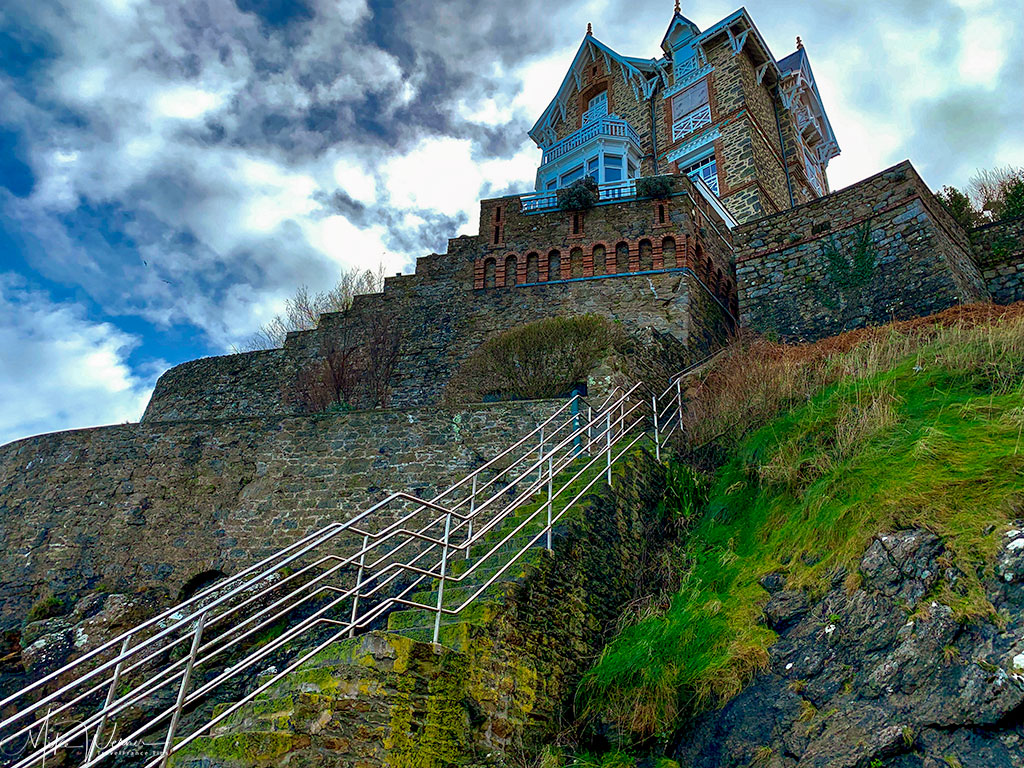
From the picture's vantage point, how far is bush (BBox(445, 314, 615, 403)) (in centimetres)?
1059

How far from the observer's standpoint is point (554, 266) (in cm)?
1523

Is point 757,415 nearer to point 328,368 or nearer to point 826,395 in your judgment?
point 826,395

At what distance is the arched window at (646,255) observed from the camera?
1453cm

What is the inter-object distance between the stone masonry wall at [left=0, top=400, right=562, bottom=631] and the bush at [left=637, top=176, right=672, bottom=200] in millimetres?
Result: 8066

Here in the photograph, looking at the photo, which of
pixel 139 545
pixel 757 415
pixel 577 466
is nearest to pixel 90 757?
pixel 577 466

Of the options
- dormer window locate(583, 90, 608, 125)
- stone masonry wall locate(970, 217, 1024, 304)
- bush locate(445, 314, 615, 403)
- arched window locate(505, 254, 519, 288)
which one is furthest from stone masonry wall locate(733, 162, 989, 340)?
dormer window locate(583, 90, 608, 125)

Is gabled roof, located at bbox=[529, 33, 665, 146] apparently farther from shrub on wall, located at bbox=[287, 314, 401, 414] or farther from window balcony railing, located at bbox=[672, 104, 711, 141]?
shrub on wall, located at bbox=[287, 314, 401, 414]

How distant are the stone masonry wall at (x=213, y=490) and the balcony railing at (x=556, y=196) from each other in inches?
327

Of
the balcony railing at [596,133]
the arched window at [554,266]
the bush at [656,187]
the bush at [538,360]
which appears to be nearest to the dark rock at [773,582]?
the bush at [538,360]

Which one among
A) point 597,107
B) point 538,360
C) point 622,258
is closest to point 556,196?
point 622,258

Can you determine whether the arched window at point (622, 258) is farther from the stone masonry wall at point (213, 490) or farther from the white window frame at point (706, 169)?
the white window frame at point (706, 169)

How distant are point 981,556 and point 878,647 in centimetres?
79

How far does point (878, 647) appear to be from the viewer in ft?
13.2

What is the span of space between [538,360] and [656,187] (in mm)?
6222
